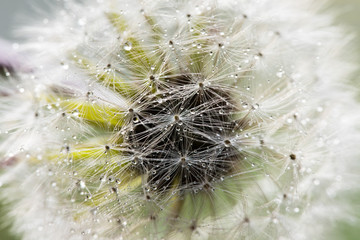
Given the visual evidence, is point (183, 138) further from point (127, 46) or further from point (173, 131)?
point (127, 46)

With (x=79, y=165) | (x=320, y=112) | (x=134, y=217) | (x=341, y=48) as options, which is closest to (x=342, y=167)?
(x=320, y=112)

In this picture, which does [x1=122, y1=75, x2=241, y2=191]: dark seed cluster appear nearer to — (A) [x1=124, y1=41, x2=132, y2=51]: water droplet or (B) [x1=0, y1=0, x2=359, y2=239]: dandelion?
(B) [x1=0, y1=0, x2=359, y2=239]: dandelion

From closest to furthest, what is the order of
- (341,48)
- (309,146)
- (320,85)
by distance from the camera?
(309,146), (320,85), (341,48)

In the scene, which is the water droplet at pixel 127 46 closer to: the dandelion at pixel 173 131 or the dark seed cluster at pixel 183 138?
the dandelion at pixel 173 131

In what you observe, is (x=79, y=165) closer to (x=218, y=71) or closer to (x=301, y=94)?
(x=218, y=71)

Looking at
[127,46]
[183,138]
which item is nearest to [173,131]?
[183,138]

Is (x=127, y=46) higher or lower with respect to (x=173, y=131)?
higher

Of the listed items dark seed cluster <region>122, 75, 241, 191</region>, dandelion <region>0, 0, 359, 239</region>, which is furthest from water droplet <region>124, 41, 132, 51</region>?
dark seed cluster <region>122, 75, 241, 191</region>

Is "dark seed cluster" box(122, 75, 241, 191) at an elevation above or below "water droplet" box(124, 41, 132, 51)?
below

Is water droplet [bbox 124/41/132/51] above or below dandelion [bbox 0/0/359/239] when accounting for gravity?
above
